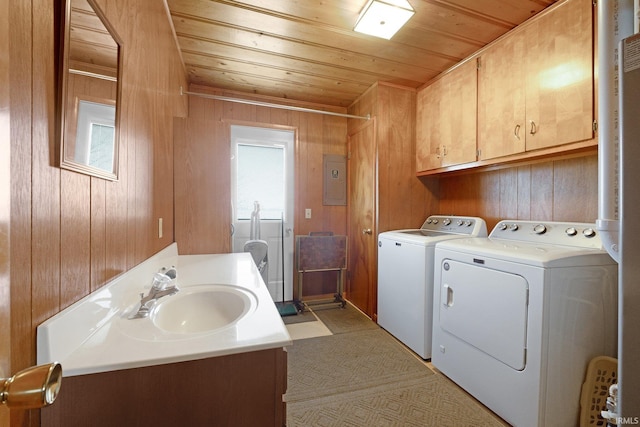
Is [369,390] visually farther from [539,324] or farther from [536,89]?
[536,89]

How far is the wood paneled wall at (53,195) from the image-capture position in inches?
21.0

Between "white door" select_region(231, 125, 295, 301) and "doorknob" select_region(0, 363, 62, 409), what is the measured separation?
105 inches

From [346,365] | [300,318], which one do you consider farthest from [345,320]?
[346,365]

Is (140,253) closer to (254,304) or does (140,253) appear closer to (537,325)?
(254,304)

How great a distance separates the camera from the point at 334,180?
334cm

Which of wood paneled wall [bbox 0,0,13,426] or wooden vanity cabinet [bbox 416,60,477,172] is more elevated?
wooden vanity cabinet [bbox 416,60,477,172]

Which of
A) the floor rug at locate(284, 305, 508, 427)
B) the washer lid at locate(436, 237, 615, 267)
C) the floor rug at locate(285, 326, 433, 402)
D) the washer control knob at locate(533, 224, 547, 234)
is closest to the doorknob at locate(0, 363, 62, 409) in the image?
the floor rug at locate(284, 305, 508, 427)

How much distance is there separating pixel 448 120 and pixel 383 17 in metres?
1.07

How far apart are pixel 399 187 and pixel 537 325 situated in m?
1.68

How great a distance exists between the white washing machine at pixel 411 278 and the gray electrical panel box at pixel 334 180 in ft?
3.13

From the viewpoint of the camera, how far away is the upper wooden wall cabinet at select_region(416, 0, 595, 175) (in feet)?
4.82

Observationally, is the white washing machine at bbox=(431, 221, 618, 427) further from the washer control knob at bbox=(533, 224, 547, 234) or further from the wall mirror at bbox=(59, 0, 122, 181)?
the wall mirror at bbox=(59, 0, 122, 181)

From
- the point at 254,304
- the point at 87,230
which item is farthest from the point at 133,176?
the point at 254,304

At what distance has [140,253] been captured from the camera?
1235mm
